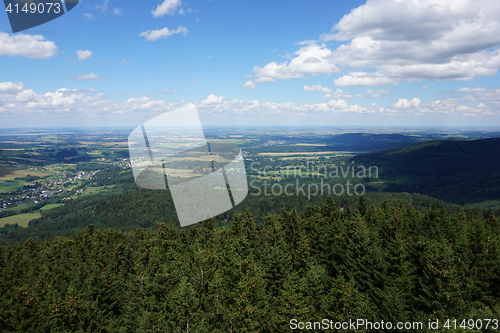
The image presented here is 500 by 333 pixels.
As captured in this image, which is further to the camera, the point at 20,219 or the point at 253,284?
the point at 20,219

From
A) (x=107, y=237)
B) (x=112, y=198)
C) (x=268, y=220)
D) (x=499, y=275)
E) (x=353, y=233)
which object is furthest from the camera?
(x=112, y=198)

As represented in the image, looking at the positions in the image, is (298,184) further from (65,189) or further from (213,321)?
(213,321)

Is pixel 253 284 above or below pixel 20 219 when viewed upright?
above

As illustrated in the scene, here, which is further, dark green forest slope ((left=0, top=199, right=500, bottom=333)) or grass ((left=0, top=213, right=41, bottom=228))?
grass ((left=0, top=213, right=41, bottom=228))

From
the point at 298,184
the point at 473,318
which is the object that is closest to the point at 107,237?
the point at 473,318

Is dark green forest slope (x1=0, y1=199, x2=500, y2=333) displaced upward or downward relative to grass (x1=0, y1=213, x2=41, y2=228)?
upward
